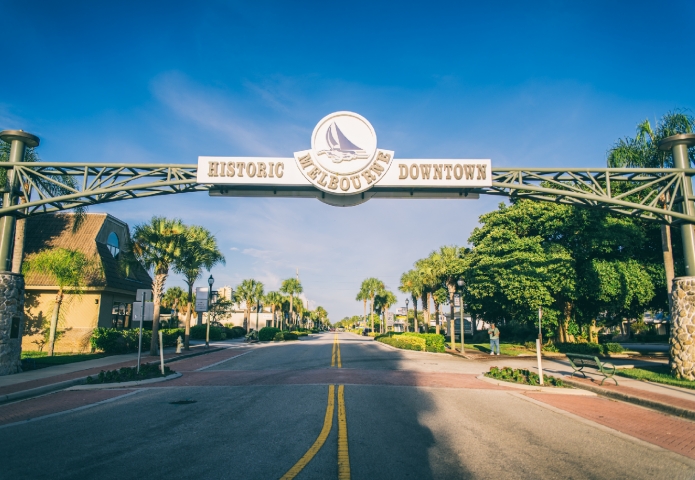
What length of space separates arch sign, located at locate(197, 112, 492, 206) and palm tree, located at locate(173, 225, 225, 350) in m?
12.0

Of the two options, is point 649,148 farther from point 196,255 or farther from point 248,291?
point 248,291

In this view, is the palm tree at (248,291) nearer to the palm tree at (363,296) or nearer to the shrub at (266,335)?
the shrub at (266,335)

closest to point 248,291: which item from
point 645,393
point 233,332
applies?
point 233,332

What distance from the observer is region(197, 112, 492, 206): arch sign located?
44.0 feet

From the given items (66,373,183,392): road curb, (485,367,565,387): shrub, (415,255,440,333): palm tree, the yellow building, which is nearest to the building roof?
the yellow building

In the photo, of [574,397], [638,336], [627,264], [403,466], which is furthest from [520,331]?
[403,466]

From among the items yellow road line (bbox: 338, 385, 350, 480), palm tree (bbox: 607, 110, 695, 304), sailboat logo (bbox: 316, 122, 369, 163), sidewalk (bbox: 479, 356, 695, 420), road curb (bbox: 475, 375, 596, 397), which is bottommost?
road curb (bbox: 475, 375, 596, 397)

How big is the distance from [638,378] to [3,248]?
2120 cm

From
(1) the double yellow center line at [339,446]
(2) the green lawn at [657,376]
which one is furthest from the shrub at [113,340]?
(2) the green lawn at [657,376]

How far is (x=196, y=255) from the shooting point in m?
26.7

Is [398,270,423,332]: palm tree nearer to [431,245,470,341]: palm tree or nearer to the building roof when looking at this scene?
[431,245,470,341]: palm tree

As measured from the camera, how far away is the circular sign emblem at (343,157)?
527 inches

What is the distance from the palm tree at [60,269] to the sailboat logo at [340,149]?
16.5m

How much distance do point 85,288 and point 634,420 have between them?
26.2 m
